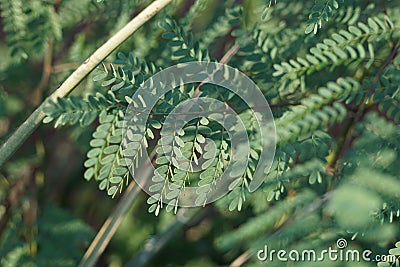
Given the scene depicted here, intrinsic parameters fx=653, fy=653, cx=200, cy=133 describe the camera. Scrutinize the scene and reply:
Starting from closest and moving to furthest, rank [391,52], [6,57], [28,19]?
[391,52], [28,19], [6,57]

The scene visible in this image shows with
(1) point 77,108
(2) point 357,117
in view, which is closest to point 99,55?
(1) point 77,108

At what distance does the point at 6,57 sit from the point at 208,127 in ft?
2.22

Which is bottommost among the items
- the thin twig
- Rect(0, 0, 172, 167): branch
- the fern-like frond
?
the thin twig

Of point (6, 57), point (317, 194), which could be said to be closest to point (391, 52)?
point (317, 194)

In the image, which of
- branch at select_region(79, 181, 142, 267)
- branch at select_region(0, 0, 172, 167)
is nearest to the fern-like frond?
branch at select_region(0, 0, 172, 167)

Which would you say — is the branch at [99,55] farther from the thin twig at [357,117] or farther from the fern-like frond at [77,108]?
the thin twig at [357,117]

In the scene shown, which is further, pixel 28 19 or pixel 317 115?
pixel 28 19

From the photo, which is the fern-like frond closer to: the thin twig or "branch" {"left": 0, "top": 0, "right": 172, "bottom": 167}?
"branch" {"left": 0, "top": 0, "right": 172, "bottom": 167}

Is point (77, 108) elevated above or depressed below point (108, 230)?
above

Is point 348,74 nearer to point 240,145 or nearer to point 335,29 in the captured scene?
point 335,29

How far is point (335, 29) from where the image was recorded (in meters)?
0.87

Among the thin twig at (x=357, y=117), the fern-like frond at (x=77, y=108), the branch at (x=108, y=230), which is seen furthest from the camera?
the branch at (x=108, y=230)

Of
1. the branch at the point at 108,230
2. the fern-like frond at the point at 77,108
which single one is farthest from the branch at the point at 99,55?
the branch at the point at 108,230

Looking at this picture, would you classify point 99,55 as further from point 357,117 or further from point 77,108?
point 357,117
